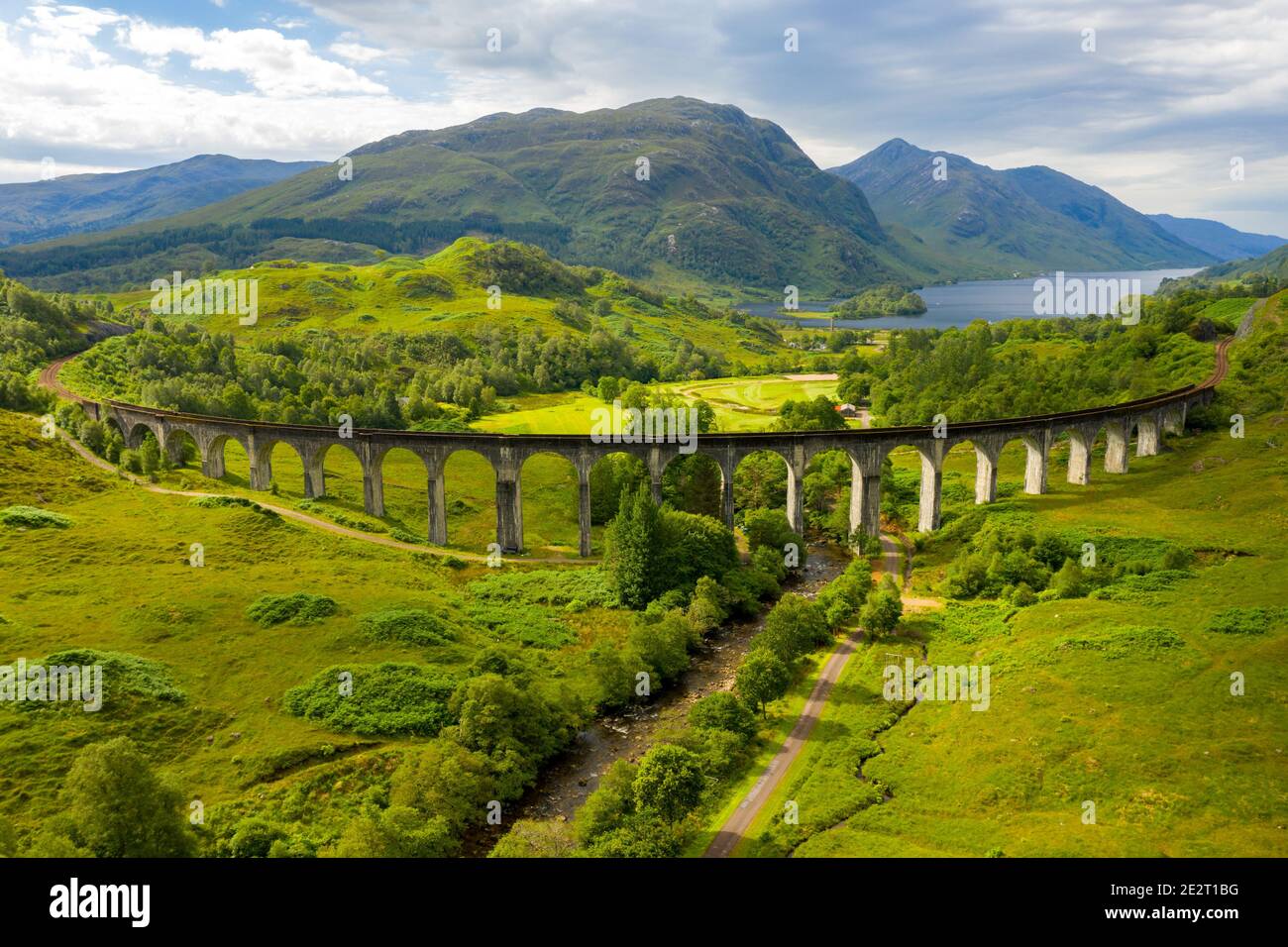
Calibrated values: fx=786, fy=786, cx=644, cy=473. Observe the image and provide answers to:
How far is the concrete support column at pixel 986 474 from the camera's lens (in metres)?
89.6

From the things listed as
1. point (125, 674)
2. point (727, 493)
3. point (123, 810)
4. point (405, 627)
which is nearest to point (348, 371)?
point (727, 493)

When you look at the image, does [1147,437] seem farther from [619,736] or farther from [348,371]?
[348,371]

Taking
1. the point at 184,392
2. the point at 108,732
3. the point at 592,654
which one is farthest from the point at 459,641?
the point at 184,392

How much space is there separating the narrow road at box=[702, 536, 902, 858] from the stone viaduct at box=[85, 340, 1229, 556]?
82.9 feet

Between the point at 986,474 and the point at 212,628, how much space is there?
262 feet

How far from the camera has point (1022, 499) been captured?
91.8 meters

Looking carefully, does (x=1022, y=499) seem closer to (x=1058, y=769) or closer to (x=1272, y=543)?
(x=1272, y=543)

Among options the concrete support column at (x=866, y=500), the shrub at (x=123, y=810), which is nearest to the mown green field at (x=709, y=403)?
the concrete support column at (x=866, y=500)

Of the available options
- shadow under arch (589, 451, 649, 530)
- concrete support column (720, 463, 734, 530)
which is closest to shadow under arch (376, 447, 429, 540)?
shadow under arch (589, 451, 649, 530)

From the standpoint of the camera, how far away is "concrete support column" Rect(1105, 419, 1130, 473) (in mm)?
99938

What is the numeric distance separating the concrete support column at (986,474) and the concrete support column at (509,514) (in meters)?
51.9

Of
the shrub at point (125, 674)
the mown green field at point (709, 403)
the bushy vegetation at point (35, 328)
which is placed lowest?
the shrub at point (125, 674)

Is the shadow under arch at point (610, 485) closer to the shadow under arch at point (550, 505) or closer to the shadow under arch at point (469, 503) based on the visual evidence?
the shadow under arch at point (550, 505)
